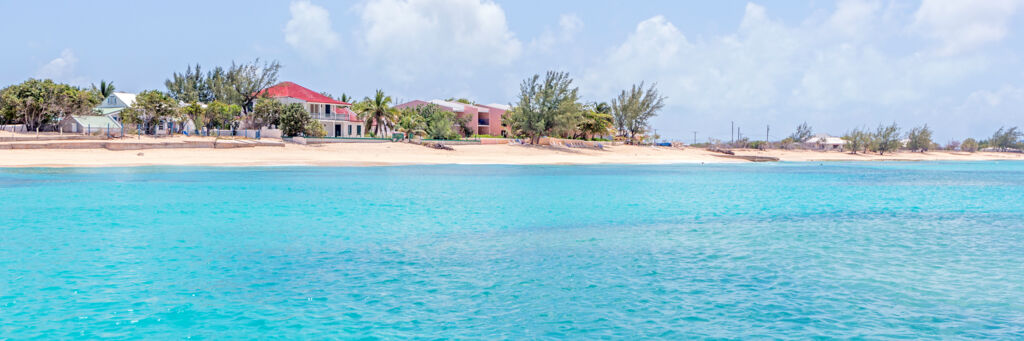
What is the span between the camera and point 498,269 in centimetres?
1301

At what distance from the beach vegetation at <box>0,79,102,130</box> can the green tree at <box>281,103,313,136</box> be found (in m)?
18.4

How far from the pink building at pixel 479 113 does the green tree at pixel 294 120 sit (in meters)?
24.9

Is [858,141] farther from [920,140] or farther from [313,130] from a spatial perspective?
[313,130]

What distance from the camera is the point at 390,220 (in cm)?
2048

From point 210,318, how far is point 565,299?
16.2ft

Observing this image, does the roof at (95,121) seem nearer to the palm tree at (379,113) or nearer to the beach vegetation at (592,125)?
the palm tree at (379,113)

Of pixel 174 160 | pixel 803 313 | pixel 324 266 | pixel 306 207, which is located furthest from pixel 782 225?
pixel 174 160

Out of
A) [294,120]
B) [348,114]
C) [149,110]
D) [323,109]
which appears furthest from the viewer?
[348,114]

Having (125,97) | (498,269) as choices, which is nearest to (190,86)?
(125,97)

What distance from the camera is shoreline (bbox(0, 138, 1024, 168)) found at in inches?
1967

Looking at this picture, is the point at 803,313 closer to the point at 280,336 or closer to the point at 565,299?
the point at 565,299

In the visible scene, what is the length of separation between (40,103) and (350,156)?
28.8 m

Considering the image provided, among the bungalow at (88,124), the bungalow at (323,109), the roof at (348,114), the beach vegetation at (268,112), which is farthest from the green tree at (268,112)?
the roof at (348,114)

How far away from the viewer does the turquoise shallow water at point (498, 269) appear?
9.36 m
